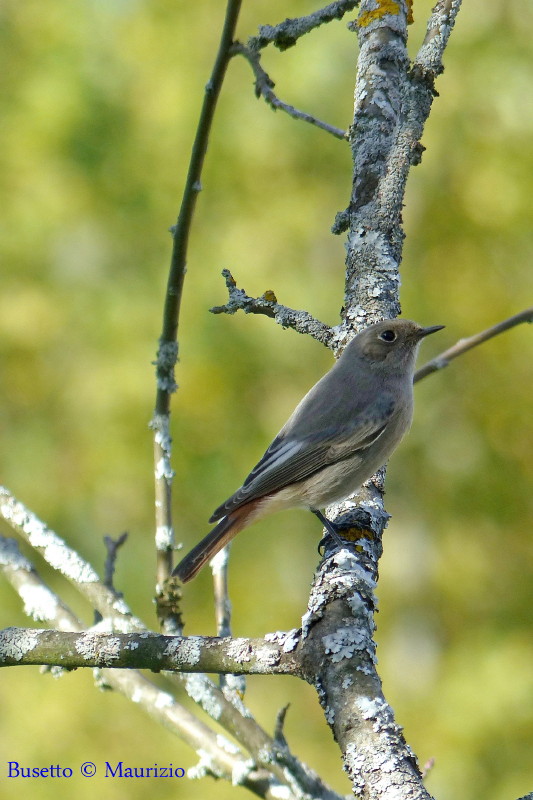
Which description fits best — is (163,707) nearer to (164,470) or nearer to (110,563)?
(110,563)

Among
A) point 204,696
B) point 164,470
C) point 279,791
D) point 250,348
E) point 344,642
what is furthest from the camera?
point 250,348

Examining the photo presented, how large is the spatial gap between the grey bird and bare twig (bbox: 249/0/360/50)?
1089 millimetres

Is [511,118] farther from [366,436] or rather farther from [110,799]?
[110,799]

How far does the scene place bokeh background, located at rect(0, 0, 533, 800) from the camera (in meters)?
8.54

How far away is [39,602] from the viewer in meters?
3.45

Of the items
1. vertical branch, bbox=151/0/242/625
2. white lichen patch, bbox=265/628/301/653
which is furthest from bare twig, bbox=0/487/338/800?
white lichen patch, bbox=265/628/301/653

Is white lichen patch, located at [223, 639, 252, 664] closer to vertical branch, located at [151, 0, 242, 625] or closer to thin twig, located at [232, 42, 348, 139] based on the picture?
vertical branch, located at [151, 0, 242, 625]

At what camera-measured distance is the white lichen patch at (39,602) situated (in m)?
3.44

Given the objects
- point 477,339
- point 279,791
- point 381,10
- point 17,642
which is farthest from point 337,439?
point 17,642

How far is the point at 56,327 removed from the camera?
9859mm

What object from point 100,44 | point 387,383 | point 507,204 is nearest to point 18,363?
point 100,44

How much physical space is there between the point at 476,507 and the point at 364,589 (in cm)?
Answer: 717

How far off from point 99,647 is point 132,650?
9 cm

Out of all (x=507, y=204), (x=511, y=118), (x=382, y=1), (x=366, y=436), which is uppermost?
(x=511, y=118)
